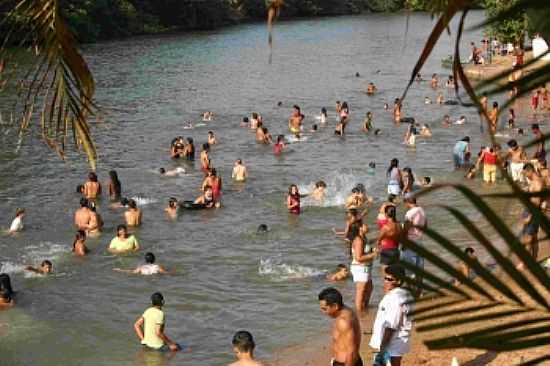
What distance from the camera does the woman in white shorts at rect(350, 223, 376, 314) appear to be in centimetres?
1015

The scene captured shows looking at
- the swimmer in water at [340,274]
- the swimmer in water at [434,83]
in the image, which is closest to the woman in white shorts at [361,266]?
the swimmer in water at [340,274]

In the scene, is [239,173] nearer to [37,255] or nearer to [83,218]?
[83,218]

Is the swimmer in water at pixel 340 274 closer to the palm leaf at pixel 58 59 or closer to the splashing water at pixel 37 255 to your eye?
the splashing water at pixel 37 255

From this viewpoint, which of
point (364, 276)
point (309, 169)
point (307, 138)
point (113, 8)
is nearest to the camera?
point (364, 276)

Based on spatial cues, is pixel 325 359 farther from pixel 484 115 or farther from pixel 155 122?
pixel 155 122

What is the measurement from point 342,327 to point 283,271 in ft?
22.7

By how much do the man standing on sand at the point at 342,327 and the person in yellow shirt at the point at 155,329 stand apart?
12.0 ft

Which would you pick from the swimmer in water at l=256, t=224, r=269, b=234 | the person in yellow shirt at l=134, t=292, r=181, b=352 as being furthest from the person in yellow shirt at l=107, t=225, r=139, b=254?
the person in yellow shirt at l=134, t=292, r=181, b=352

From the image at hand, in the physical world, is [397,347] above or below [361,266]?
above

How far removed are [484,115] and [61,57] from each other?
2.69m

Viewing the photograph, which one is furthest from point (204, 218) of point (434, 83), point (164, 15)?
point (164, 15)

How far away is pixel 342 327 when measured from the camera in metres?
6.68

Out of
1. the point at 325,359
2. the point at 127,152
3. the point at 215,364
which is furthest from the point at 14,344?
the point at 127,152

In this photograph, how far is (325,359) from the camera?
9.54 metres
